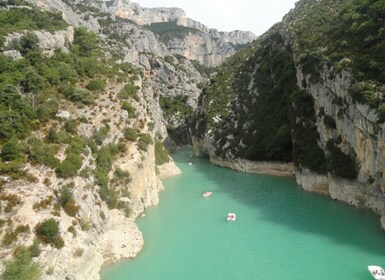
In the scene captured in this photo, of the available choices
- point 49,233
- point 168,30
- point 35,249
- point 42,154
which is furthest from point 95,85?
point 168,30

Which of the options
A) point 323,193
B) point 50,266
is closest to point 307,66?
point 323,193

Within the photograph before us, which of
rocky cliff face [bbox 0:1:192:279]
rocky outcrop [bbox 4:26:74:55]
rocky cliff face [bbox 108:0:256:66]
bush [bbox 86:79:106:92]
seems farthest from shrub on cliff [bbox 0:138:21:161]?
rocky cliff face [bbox 108:0:256:66]

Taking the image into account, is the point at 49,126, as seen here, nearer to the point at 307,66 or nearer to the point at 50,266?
the point at 50,266

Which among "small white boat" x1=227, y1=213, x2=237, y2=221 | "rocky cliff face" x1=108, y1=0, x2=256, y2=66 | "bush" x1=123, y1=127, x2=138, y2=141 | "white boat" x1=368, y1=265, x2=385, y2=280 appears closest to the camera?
"white boat" x1=368, y1=265, x2=385, y2=280

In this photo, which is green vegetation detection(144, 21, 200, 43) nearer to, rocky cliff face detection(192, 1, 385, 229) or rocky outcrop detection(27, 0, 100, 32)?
rocky outcrop detection(27, 0, 100, 32)

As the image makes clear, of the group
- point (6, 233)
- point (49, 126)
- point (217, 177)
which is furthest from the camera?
point (217, 177)

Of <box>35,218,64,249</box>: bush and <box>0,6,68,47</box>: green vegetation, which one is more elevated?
<box>0,6,68,47</box>: green vegetation

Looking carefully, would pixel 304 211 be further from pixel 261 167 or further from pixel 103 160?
pixel 261 167
